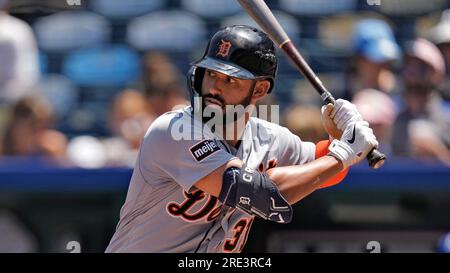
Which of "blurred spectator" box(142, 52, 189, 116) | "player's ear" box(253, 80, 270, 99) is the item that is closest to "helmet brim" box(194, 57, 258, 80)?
"player's ear" box(253, 80, 270, 99)

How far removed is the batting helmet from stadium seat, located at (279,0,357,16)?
9.63ft

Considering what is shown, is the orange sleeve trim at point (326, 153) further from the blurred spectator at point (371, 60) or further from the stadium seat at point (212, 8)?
the stadium seat at point (212, 8)

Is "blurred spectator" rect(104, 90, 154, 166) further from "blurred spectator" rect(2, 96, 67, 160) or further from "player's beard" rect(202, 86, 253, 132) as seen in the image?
"player's beard" rect(202, 86, 253, 132)

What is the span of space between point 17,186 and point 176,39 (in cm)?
176

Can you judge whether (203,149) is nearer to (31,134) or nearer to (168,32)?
(31,134)

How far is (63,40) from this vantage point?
6.21 m

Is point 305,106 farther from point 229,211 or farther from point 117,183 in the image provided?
point 229,211

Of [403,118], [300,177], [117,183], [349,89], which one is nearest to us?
[300,177]

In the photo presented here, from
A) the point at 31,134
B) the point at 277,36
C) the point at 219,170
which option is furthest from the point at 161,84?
the point at 219,170

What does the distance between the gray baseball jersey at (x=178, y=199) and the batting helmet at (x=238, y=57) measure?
176 millimetres

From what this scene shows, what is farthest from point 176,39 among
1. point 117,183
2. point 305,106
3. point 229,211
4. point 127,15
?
point 229,211

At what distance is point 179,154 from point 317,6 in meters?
3.28

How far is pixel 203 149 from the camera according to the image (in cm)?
324

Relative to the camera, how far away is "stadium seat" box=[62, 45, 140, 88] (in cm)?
586
